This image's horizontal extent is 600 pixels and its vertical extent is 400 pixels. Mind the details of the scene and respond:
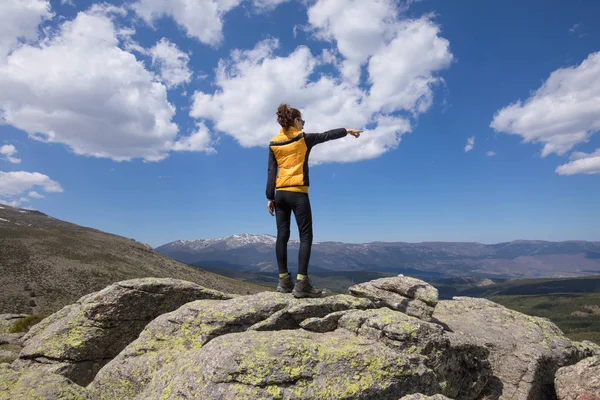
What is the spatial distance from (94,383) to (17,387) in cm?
190

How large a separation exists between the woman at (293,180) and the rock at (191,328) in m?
0.74

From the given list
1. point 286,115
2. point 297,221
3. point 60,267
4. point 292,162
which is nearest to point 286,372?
point 297,221

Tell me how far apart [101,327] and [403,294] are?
41.3 ft

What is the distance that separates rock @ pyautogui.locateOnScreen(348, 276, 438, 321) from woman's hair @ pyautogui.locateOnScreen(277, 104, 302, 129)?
27.9 ft

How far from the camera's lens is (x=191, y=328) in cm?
1116

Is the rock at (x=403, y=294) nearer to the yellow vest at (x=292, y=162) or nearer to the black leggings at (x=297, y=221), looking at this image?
the black leggings at (x=297, y=221)

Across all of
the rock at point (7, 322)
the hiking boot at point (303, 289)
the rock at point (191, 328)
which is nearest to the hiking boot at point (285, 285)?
the rock at point (191, 328)

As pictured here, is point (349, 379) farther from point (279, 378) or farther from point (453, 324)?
point (453, 324)

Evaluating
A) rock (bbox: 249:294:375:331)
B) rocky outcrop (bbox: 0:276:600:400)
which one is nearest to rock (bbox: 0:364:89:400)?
rocky outcrop (bbox: 0:276:600:400)

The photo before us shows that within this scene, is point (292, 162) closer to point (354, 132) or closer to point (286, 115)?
point (286, 115)

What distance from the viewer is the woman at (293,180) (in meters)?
11.1

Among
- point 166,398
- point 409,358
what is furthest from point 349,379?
point 166,398

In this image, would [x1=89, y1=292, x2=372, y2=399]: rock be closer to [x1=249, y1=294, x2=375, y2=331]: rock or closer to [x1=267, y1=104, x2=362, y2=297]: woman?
[x1=249, y1=294, x2=375, y2=331]: rock

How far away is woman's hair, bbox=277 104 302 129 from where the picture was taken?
11.5 meters
